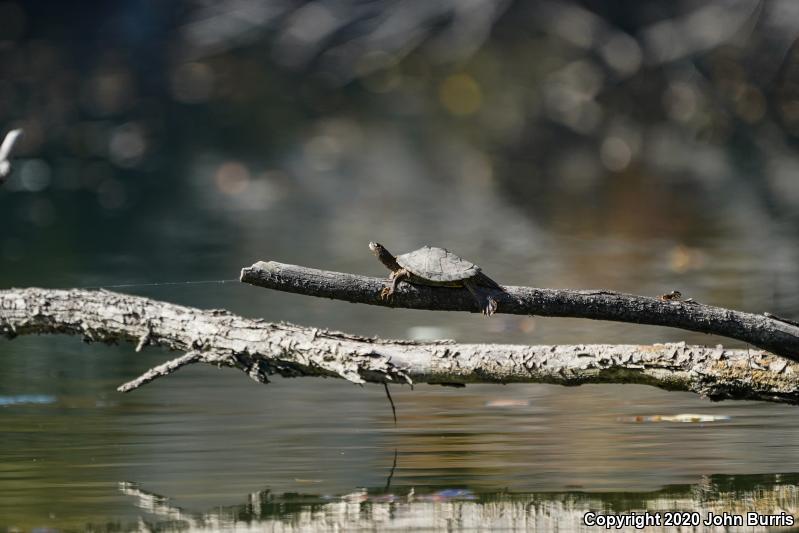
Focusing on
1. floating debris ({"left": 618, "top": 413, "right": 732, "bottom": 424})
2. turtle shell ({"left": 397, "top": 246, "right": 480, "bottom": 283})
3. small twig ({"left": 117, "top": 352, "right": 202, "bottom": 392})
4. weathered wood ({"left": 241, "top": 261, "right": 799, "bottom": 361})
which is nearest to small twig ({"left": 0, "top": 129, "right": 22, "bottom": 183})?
small twig ({"left": 117, "top": 352, "right": 202, "bottom": 392})

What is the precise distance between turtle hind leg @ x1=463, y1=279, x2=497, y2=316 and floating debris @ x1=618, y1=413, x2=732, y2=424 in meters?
0.98

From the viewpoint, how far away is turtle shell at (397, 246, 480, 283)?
376 centimetres

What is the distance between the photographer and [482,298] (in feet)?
12.5

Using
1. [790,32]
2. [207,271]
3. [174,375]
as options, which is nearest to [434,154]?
[790,32]

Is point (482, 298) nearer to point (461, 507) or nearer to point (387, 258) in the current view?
point (387, 258)

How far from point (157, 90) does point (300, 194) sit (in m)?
10.1

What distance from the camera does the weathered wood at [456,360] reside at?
3.78 metres

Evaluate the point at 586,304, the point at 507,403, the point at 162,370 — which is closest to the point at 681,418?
the point at 507,403

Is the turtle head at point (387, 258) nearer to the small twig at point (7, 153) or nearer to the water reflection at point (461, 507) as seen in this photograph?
the water reflection at point (461, 507)

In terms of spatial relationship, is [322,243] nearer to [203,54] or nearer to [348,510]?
[348,510]

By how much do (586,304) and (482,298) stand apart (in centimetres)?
30

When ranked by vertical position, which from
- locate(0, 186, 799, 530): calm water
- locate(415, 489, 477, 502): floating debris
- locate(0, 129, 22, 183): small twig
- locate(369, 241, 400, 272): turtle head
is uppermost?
locate(0, 129, 22, 183): small twig

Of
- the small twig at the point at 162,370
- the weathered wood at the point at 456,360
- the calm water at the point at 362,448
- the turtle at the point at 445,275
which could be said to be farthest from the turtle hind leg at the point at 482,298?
the small twig at the point at 162,370

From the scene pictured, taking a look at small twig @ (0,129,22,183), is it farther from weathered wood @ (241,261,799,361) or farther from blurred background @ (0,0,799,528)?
weathered wood @ (241,261,799,361)
